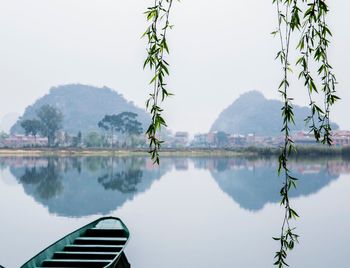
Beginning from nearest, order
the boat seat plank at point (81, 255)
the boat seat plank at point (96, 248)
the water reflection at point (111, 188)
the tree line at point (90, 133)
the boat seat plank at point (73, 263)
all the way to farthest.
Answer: the boat seat plank at point (73, 263)
the boat seat plank at point (81, 255)
the boat seat plank at point (96, 248)
the water reflection at point (111, 188)
the tree line at point (90, 133)

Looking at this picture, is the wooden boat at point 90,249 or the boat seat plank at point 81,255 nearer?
the wooden boat at point 90,249

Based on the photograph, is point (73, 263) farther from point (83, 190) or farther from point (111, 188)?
point (111, 188)

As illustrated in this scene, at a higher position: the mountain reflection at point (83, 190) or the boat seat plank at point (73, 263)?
the boat seat plank at point (73, 263)

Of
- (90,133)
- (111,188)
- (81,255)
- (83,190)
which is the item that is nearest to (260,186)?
(111,188)

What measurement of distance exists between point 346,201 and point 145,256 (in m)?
16.1

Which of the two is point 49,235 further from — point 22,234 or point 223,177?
point 223,177

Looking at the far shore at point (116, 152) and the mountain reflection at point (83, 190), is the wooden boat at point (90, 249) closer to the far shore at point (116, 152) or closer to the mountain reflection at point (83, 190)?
the mountain reflection at point (83, 190)

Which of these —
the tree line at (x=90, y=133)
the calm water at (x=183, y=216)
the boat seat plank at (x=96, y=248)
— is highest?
the tree line at (x=90, y=133)

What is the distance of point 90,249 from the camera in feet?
28.1

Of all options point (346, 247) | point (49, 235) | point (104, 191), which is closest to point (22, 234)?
point (49, 235)

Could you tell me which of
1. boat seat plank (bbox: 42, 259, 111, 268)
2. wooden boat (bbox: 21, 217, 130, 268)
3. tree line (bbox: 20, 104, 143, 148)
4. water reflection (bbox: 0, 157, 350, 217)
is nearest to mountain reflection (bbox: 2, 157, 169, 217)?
water reflection (bbox: 0, 157, 350, 217)

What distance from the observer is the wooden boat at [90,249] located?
7.24m

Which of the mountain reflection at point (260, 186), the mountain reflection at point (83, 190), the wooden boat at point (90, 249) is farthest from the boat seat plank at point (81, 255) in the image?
the mountain reflection at point (260, 186)

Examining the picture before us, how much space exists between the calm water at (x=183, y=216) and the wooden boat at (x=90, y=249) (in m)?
2.98
